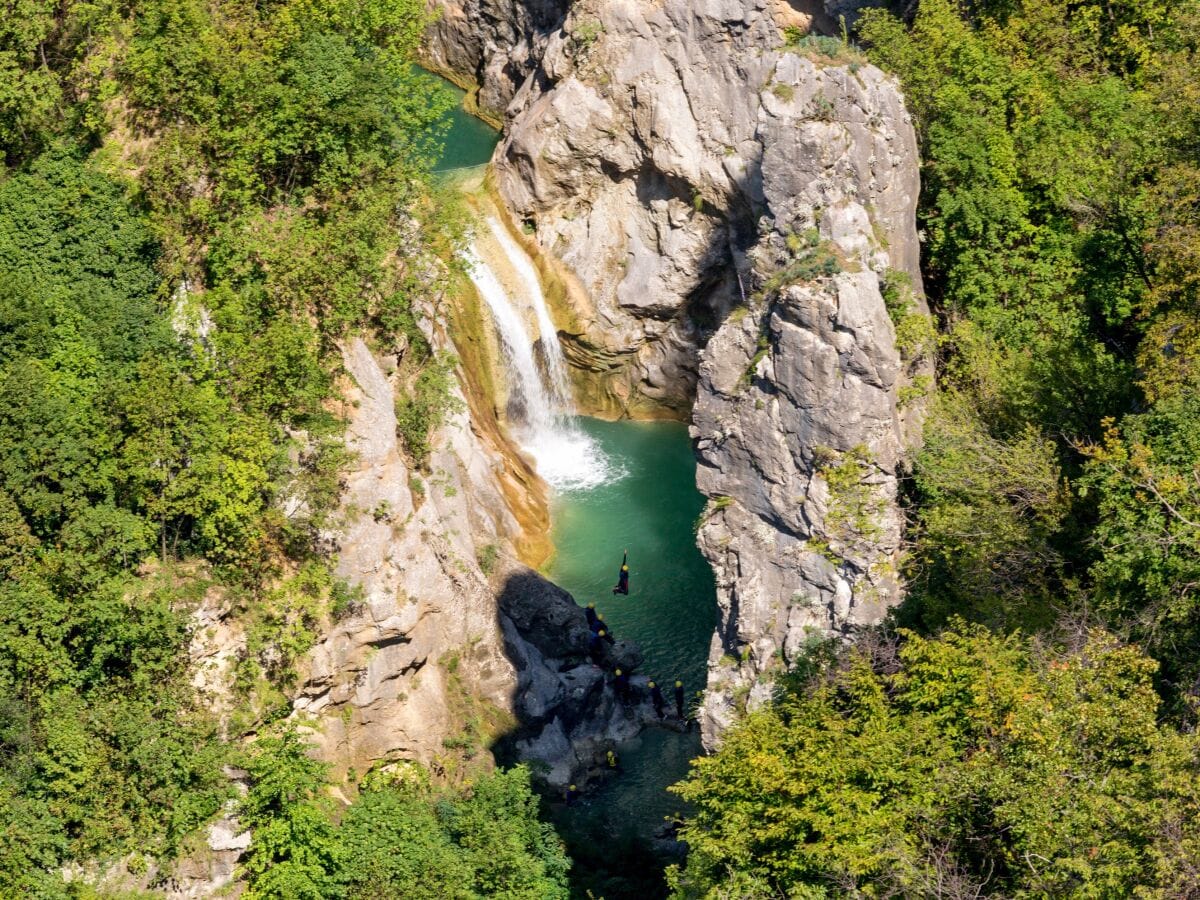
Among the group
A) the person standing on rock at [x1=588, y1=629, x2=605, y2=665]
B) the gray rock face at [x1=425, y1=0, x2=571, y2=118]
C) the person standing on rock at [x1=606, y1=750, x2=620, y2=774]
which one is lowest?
the person standing on rock at [x1=606, y1=750, x2=620, y2=774]

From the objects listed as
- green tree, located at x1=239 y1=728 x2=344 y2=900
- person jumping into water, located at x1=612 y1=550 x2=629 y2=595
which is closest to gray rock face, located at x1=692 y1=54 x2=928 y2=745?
person jumping into water, located at x1=612 y1=550 x2=629 y2=595

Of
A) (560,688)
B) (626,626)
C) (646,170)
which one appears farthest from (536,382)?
(560,688)

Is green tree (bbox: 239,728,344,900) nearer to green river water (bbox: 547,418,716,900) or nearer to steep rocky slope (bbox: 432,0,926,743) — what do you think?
green river water (bbox: 547,418,716,900)

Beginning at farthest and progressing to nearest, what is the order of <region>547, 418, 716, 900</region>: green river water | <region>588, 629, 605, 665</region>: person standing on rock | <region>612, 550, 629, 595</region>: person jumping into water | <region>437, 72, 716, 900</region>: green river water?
<region>612, 550, 629, 595</region>: person jumping into water
<region>588, 629, 605, 665</region>: person standing on rock
<region>547, 418, 716, 900</region>: green river water
<region>437, 72, 716, 900</region>: green river water

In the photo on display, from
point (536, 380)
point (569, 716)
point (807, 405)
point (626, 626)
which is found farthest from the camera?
point (536, 380)

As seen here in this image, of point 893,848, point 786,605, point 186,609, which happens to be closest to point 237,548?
point 186,609

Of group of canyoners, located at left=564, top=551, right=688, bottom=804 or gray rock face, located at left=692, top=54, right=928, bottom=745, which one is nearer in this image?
gray rock face, located at left=692, top=54, right=928, bottom=745

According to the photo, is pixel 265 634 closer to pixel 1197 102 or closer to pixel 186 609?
pixel 186 609

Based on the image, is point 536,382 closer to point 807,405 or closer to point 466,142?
point 466,142
